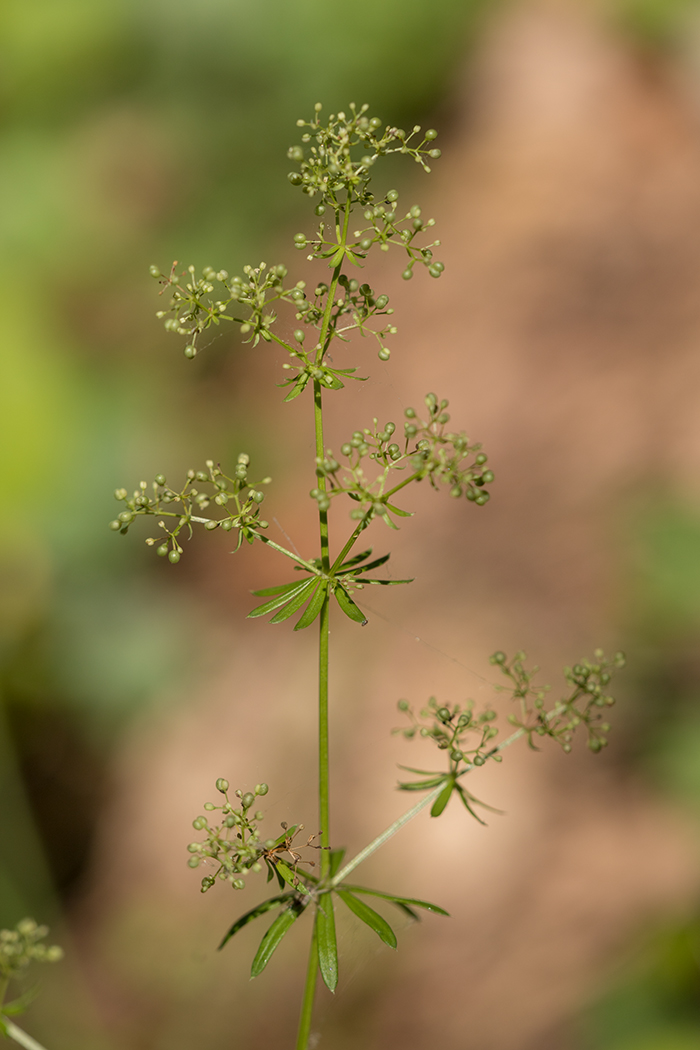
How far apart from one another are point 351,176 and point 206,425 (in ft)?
13.8

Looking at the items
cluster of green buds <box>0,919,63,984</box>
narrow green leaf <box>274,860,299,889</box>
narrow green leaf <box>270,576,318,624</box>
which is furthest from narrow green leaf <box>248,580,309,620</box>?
cluster of green buds <box>0,919,63,984</box>

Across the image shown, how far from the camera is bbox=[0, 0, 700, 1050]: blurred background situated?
3582 mm

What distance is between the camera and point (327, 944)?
1.20 meters

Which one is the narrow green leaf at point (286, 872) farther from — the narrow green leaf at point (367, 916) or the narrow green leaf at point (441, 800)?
the narrow green leaf at point (441, 800)

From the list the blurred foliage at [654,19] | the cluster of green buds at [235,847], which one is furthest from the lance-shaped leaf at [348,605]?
the blurred foliage at [654,19]

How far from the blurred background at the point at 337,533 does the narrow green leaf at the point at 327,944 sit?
7.17 ft

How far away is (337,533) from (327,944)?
3665 millimetres

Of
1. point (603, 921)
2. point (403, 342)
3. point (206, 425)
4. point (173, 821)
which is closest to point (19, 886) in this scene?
point (173, 821)

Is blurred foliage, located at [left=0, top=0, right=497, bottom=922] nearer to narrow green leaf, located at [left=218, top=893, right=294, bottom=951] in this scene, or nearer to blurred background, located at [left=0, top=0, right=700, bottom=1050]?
blurred background, located at [left=0, top=0, right=700, bottom=1050]

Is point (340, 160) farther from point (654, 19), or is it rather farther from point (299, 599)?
point (654, 19)

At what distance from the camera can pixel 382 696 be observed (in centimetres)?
442

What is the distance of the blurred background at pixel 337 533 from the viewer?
11.8 feet

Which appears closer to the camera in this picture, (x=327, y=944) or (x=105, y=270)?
(x=327, y=944)

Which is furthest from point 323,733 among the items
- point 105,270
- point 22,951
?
point 105,270
